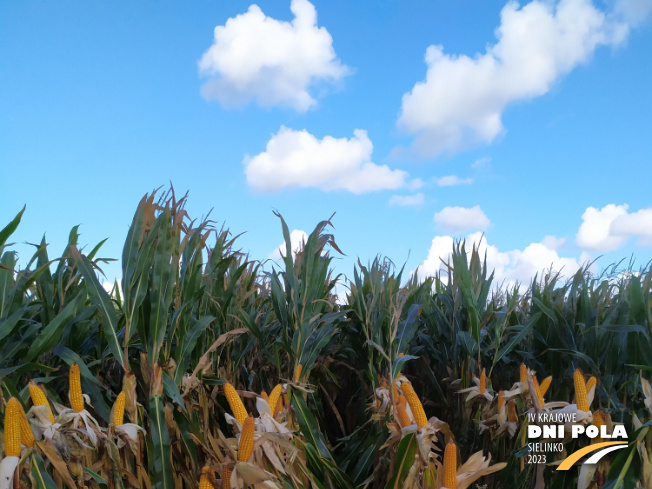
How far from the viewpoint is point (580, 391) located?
2.70 m

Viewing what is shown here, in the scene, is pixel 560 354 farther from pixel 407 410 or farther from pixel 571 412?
pixel 407 410

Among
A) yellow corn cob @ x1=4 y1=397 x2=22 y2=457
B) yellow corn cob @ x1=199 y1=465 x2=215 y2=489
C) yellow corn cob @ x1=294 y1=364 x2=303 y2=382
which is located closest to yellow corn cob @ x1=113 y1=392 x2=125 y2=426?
yellow corn cob @ x1=4 y1=397 x2=22 y2=457

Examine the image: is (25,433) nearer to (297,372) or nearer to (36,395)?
(36,395)

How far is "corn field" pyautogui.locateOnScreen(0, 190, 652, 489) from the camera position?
227 centimetres

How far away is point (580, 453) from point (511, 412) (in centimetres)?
48

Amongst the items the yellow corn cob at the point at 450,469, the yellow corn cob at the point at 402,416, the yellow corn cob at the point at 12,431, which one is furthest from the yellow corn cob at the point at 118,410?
the yellow corn cob at the point at 450,469

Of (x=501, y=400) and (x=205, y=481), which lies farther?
(x=501, y=400)

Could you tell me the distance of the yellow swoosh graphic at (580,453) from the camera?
270 centimetres

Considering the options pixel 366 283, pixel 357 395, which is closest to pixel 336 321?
pixel 366 283

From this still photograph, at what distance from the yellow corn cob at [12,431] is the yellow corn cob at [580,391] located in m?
2.70

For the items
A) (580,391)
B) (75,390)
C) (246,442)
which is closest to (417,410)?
(246,442)

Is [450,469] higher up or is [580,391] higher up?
[580,391]

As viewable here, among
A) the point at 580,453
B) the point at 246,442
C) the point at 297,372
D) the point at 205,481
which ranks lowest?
the point at 580,453

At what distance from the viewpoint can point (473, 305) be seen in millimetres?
3551
